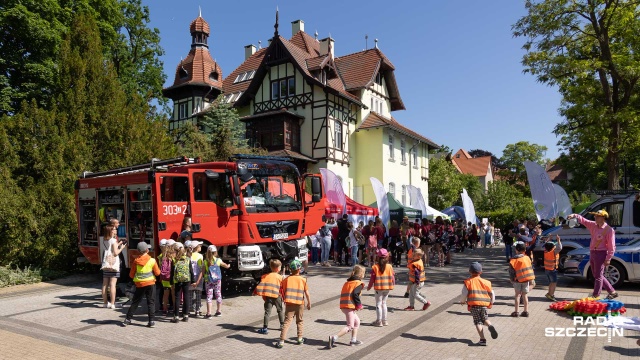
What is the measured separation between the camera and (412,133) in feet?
122

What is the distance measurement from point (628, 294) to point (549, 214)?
6325mm

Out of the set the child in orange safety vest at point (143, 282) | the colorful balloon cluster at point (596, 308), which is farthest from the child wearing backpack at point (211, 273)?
the colorful balloon cluster at point (596, 308)

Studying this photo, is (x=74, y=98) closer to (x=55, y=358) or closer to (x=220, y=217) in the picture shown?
(x=220, y=217)

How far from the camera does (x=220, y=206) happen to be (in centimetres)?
1111

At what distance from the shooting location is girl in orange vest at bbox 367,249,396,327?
8.20 metres

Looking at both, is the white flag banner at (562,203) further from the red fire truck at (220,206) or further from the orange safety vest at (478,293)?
the orange safety vest at (478,293)

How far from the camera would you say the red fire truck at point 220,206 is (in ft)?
35.4

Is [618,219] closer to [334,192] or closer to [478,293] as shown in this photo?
[478,293]

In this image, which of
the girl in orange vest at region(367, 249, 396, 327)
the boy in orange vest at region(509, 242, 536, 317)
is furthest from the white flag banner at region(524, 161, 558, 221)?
the girl in orange vest at region(367, 249, 396, 327)

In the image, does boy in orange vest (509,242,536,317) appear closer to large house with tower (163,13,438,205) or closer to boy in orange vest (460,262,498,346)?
boy in orange vest (460,262,498,346)

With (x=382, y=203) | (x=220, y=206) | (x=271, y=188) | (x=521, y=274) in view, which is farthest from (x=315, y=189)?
(x=382, y=203)

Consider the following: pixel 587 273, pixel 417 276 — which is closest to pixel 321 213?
pixel 417 276

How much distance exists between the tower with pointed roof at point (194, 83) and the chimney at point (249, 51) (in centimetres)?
286

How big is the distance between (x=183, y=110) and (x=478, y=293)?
114 ft
